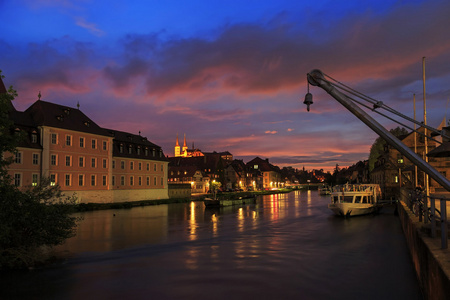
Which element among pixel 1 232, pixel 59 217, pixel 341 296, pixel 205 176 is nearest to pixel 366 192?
pixel 341 296

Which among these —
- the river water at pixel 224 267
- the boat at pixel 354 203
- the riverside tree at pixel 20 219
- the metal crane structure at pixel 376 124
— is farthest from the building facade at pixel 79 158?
the metal crane structure at pixel 376 124

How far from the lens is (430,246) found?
37.3 feet

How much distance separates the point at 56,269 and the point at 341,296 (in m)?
15.4

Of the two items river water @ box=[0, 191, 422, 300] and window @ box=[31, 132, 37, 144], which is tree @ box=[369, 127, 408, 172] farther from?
window @ box=[31, 132, 37, 144]

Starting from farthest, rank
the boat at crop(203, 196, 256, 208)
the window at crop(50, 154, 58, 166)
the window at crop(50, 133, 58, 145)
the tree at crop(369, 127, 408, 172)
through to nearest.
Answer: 1. the tree at crop(369, 127, 408, 172)
2. the boat at crop(203, 196, 256, 208)
3. the window at crop(50, 133, 58, 145)
4. the window at crop(50, 154, 58, 166)

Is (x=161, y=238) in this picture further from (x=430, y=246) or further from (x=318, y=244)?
(x=430, y=246)

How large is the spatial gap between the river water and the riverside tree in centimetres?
114

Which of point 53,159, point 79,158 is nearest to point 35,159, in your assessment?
point 53,159

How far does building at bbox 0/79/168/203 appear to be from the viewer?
52250mm

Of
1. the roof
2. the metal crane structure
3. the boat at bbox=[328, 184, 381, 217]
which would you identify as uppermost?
the roof

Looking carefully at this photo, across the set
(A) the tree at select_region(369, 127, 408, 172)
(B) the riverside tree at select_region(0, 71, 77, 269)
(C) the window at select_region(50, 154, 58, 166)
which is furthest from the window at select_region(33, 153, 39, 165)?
(A) the tree at select_region(369, 127, 408, 172)

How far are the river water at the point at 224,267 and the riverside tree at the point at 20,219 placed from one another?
1.14m

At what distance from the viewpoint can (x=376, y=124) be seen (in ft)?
43.6

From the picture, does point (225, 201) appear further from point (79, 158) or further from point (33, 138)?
point (33, 138)
